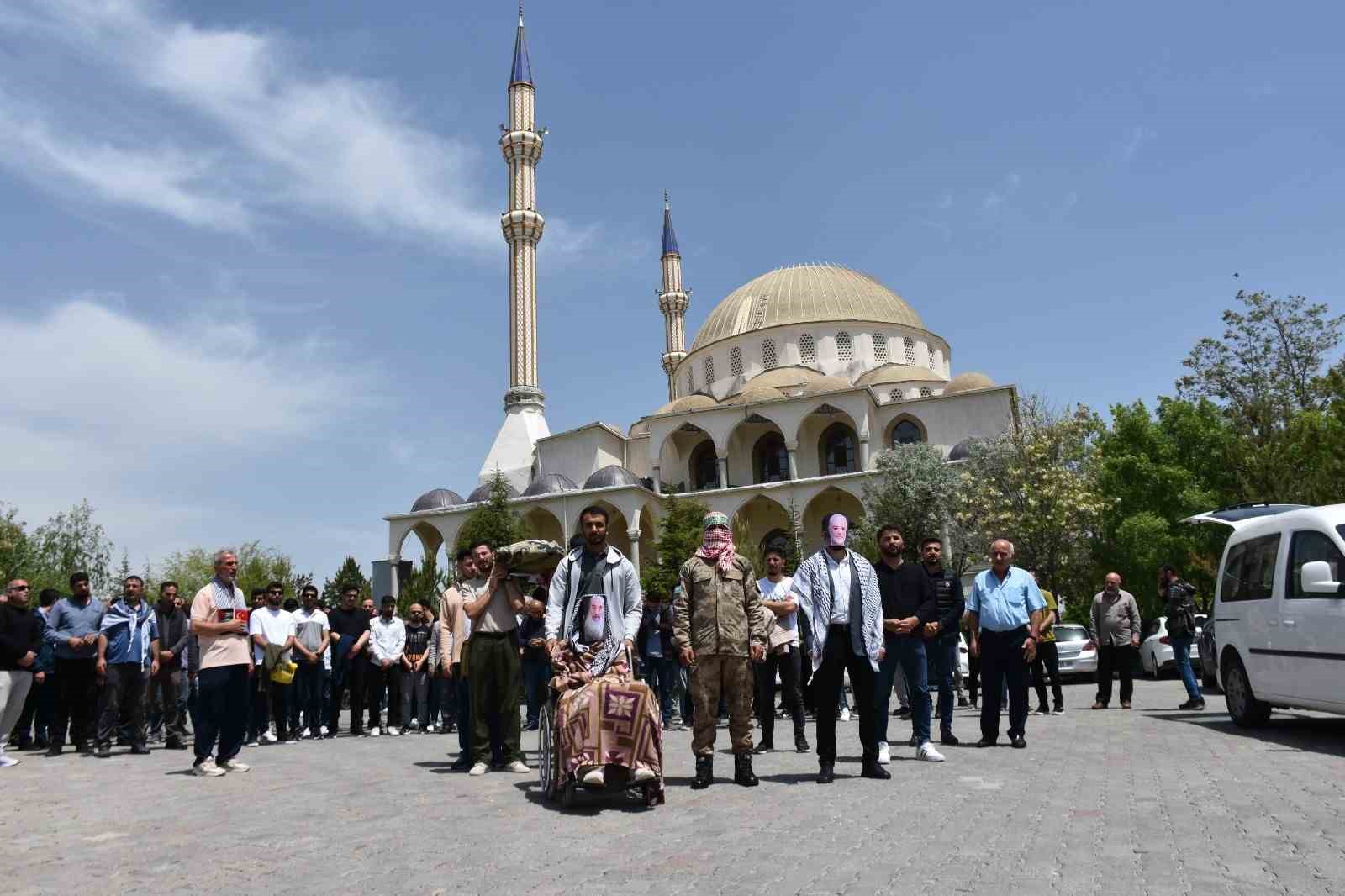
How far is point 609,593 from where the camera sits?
5.79m

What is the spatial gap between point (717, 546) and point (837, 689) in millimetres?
1173

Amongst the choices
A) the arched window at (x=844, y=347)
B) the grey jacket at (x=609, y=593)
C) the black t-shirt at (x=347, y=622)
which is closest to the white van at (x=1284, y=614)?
the grey jacket at (x=609, y=593)

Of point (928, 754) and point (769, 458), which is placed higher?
point (769, 458)

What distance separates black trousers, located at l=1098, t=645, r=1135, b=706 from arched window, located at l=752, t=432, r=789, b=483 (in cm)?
3024

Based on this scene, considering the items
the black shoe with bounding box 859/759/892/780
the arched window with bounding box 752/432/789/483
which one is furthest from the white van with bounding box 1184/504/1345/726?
the arched window with bounding box 752/432/789/483

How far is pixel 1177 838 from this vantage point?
4.13m

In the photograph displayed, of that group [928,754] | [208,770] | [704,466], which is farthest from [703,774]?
[704,466]

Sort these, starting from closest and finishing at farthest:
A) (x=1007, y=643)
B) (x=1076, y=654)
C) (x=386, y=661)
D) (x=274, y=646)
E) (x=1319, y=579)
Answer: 1. (x=1319, y=579)
2. (x=1007, y=643)
3. (x=274, y=646)
4. (x=386, y=661)
5. (x=1076, y=654)

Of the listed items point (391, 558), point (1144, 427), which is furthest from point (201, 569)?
point (1144, 427)

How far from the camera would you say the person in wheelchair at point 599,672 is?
5.19 meters

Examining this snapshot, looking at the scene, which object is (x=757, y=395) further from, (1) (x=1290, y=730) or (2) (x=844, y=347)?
(1) (x=1290, y=730)

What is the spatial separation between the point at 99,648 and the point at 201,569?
52812 millimetres

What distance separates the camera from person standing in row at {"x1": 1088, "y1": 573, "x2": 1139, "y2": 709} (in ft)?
34.9

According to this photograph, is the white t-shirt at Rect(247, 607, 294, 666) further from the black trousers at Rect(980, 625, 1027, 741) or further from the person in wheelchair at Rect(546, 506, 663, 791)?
the black trousers at Rect(980, 625, 1027, 741)
